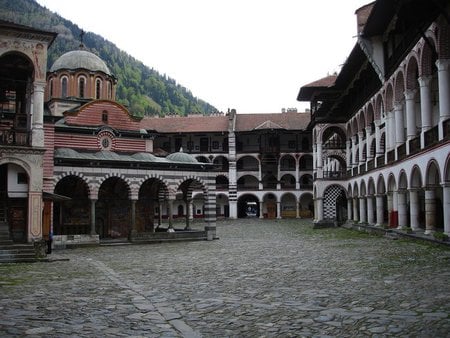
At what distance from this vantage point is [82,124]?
2811 cm

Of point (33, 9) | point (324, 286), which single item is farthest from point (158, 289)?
point (33, 9)

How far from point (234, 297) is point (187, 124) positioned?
48.7m

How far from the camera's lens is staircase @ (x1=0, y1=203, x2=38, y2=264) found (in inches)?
613

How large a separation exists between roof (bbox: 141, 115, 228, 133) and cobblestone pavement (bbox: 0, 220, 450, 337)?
4084cm

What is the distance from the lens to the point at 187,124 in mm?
56938

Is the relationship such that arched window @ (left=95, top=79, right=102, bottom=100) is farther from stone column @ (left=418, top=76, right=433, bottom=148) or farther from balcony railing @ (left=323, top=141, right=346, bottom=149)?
stone column @ (left=418, top=76, right=433, bottom=148)

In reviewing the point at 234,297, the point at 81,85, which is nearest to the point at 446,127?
the point at 234,297

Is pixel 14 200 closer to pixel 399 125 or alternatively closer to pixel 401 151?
pixel 401 151

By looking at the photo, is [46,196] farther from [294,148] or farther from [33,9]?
[33,9]

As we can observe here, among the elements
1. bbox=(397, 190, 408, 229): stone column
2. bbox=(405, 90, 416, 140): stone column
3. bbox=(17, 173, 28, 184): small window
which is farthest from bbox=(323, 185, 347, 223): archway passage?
bbox=(17, 173, 28, 184): small window

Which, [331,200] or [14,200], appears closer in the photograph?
[14,200]

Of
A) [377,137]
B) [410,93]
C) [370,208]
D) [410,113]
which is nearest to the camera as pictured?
[410,113]

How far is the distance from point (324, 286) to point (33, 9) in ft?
518

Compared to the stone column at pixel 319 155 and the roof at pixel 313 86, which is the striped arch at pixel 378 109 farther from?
the roof at pixel 313 86
